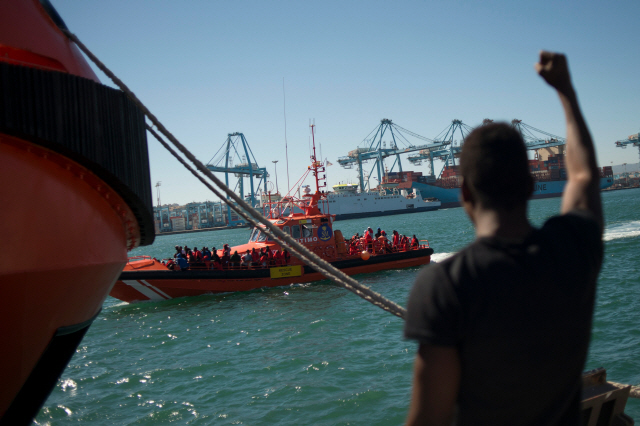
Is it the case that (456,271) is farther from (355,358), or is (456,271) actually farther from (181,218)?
(181,218)

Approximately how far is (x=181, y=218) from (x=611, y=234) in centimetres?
10201

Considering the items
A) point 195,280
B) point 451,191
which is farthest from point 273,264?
point 451,191

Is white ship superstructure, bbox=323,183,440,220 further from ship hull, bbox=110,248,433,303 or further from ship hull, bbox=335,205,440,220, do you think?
ship hull, bbox=110,248,433,303

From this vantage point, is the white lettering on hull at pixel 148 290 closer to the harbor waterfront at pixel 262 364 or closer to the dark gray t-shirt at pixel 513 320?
the harbor waterfront at pixel 262 364

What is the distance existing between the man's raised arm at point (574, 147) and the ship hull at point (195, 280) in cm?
1442

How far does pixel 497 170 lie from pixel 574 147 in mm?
463

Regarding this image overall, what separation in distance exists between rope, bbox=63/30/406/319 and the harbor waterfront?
3.79 m

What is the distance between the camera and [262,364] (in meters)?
8.61

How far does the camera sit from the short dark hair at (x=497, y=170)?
48.9 inches

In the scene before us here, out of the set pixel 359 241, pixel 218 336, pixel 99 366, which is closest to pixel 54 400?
pixel 99 366

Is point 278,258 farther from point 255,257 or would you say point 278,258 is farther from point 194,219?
point 194,219

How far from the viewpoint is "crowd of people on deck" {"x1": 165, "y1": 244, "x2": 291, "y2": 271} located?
636 inches

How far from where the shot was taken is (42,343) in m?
3.40

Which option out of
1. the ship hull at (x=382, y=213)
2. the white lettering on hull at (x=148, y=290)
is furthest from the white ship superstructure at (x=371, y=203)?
the white lettering on hull at (x=148, y=290)
